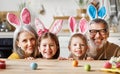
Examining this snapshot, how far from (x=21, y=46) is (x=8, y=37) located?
7.10ft

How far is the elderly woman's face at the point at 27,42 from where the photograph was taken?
1.89 meters

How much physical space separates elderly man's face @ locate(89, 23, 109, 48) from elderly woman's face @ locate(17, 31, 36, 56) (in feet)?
1.28

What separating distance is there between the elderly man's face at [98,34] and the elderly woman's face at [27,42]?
1.28ft

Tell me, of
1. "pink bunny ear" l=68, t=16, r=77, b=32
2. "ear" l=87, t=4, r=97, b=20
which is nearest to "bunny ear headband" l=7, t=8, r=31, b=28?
"pink bunny ear" l=68, t=16, r=77, b=32

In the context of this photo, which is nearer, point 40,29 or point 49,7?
point 40,29

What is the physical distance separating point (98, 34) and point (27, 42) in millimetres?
473

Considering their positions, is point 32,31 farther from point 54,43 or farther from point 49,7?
point 49,7

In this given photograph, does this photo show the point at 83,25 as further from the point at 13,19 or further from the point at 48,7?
the point at 48,7

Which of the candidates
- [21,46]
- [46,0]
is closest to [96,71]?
[21,46]

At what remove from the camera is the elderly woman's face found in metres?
1.89

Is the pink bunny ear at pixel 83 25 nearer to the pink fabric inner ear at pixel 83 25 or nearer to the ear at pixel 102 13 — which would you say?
the pink fabric inner ear at pixel 83 25

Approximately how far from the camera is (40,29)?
193 cm

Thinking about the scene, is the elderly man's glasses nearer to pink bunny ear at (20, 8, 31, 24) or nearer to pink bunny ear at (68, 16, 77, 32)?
pink bunny ear at (68, 16, 77, 32)

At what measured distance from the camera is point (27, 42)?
1896mm
